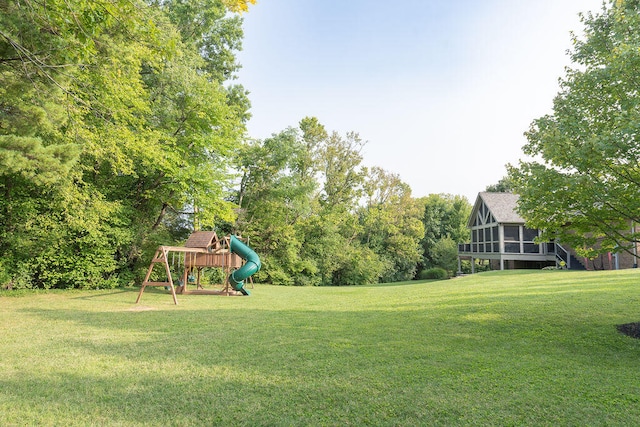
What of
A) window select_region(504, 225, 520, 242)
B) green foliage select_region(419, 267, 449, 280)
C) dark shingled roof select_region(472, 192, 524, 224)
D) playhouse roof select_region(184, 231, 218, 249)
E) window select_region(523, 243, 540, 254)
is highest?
dark shingled roof select_region(472, 192, 524, 224)

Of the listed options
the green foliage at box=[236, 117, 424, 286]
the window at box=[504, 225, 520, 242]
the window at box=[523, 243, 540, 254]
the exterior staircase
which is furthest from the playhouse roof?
the window at box=[523, 243, 540, 254]

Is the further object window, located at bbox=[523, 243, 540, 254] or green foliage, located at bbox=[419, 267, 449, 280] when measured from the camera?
green foliage, located at bbox=[419, 267, 449, 280]

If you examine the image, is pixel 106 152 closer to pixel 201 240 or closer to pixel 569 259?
pixel 201 240

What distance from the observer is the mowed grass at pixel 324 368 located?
331 centimetres

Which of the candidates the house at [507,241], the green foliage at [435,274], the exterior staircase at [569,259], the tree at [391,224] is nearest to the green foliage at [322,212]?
the tree at [391,224]

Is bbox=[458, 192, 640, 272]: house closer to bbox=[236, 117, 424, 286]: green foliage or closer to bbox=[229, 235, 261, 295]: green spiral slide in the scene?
bbox=[236, 117, 424, 286]: green foliage

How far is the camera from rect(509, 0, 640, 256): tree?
18.6 feet

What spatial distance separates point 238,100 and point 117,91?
35.4 ft

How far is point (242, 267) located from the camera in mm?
14203

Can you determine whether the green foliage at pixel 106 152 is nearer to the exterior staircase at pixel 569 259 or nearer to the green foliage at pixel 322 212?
the green foliage at pixel 322 212

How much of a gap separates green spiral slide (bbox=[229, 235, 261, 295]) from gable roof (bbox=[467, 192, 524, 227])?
64.2 ft

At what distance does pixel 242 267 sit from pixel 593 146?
11564mm

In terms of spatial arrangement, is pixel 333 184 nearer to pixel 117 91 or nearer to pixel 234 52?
pixel 234 52

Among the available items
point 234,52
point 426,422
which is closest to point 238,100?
point 234,52
